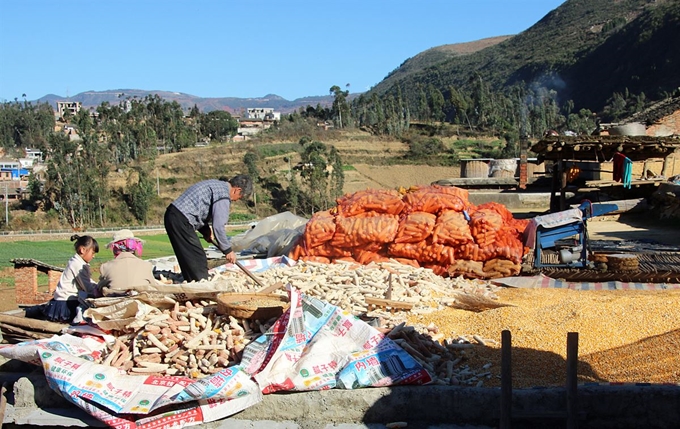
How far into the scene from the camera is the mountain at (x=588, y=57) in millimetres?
63312

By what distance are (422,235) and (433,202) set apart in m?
0.44

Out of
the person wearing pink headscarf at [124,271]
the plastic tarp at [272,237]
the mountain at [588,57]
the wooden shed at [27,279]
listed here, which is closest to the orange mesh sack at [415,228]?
the plastic tarp at [272,237]

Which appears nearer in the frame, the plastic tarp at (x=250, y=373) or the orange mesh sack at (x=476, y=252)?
the plastic tarp at (x=250, y=373)

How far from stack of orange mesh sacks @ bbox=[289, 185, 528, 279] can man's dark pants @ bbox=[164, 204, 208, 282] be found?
1.43 metres

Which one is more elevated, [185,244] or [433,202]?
[433,202]

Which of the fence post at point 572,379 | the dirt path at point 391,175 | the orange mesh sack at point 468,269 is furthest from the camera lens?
the dirt path at point 391,175

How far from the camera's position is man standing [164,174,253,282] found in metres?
5.39

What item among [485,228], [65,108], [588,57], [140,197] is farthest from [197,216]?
[588,57]

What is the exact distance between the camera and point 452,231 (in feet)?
21.1

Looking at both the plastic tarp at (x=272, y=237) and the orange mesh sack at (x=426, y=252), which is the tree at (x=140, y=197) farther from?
the orange mesh sack at (x=426, y=252)

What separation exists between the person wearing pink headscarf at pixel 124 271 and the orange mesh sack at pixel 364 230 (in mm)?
2269

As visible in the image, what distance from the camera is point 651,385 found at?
3.35 m

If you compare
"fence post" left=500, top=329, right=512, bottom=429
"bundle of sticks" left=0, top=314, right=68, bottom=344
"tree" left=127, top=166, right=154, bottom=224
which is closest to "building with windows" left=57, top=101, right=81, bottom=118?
"tree" left=127, top=166, right=154, bottom=224

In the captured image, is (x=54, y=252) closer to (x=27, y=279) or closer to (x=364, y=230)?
(x=27, y=279)
